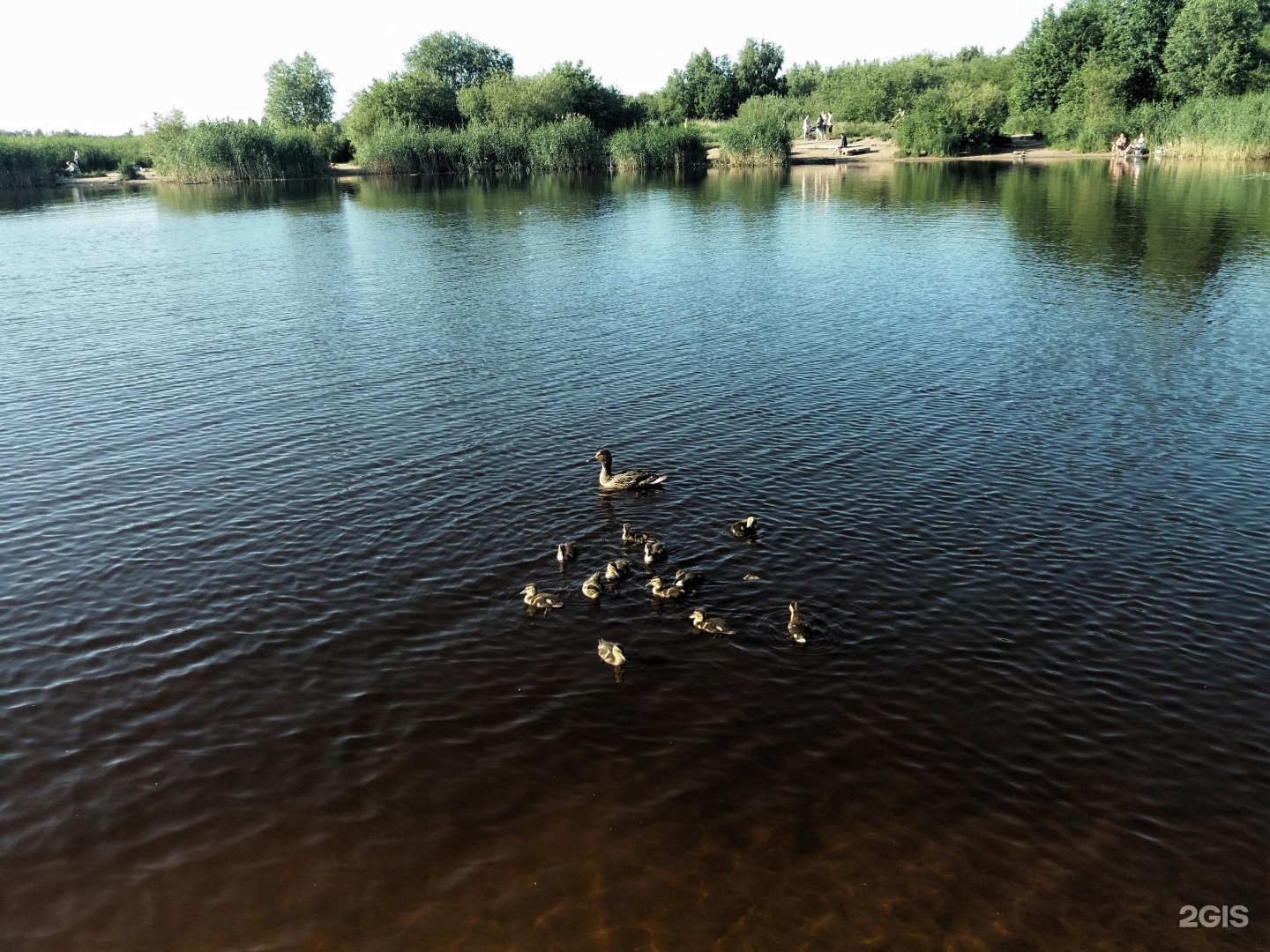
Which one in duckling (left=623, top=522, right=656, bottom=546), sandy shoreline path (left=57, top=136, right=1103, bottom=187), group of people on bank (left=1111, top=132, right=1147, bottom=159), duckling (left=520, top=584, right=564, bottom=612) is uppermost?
sandy shoreline path (left=57, top=136, right=1103, bottom=187)

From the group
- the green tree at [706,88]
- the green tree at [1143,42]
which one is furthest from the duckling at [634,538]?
the green tree at [706,88]

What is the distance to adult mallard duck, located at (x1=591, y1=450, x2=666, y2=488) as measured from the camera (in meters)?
23.2

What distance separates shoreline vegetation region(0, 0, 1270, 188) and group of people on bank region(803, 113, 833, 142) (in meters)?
2.49

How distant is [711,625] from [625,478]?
6.69 metres

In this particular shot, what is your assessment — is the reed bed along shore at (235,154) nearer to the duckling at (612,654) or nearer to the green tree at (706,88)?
the green tree at (706,88)

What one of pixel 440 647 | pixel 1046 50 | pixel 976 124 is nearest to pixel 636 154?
pixel 976 124

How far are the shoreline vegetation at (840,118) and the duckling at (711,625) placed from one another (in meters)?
111

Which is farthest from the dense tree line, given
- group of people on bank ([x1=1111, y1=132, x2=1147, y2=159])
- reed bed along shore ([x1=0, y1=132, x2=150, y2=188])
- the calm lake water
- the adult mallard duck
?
the adult mallard duck

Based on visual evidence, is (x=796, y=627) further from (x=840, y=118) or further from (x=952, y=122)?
(x=840, y=118)

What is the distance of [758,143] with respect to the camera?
135m

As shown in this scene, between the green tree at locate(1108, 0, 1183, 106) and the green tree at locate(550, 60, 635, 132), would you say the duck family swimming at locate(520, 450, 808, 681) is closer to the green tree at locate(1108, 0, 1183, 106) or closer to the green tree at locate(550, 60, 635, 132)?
the green tree at locate(1108, 0, 1183, 106)

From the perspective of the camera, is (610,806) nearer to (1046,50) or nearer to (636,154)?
(636,154)

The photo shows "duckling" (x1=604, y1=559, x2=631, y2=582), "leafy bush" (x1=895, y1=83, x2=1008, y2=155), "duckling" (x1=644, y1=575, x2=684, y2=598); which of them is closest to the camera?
"duckling" (x1=644, y1=575, x2=684, y2=598)

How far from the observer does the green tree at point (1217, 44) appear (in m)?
112
